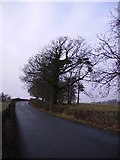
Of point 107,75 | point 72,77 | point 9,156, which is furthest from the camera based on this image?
point 72,77

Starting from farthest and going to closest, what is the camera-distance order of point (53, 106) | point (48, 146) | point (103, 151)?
1. point (53, 106)
2. point (48, 146)
3. point (103, 151)

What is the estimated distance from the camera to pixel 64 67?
43.4 metres

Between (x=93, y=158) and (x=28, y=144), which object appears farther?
(x=28, y=144)

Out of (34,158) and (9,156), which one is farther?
(34,158)

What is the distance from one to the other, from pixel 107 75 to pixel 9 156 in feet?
47.0

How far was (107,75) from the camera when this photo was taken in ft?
66.7

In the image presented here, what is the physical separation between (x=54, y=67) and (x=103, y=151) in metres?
34.2

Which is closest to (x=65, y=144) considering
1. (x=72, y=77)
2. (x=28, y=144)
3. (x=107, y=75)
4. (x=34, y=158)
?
(x=28, y=144)

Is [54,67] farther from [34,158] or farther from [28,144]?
[34,158]

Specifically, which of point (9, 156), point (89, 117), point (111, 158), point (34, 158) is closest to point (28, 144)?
point (34, 158)

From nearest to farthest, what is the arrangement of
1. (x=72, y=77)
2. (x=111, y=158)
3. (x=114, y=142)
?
(x=111, y=158), (x=114, y=142), (x=72, y=77)

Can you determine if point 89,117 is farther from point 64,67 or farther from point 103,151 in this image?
point 64,67

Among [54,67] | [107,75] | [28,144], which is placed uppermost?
[54,67]

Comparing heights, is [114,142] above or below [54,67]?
below
